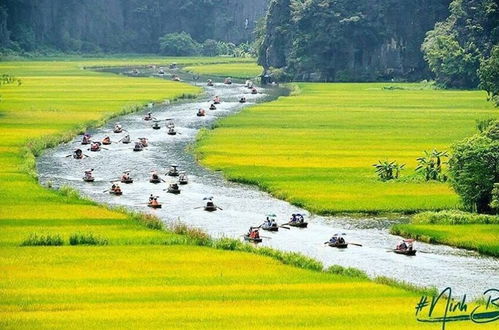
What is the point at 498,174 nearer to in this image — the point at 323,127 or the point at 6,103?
the point at 323,127

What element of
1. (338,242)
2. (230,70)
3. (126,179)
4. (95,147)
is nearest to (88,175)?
(126,179)

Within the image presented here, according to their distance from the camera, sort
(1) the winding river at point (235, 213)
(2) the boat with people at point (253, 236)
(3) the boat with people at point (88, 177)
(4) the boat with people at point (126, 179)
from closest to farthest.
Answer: (1) the winding river at point (235, 213)
(2) the boat with people at point (253, 236)
(4) the boat with people at point (126, 179)
(3) the boat with people at point (88, 177)

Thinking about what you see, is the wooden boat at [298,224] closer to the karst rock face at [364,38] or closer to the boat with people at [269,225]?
the boat with people at [269,225]

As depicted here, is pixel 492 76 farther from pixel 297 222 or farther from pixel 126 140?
pixel 297 222

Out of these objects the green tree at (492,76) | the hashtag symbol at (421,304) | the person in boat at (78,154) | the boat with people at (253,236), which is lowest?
the person in boat at (78,154)

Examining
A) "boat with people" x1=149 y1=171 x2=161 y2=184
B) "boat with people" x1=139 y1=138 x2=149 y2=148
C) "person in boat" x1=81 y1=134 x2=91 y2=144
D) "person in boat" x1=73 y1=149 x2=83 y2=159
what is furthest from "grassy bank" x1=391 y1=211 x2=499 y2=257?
"person in boat" x1=81 y1=134 x2=91 y2=144

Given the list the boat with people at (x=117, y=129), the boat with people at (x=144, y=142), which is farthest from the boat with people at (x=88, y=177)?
the boat with people at (x=117, y=129)
